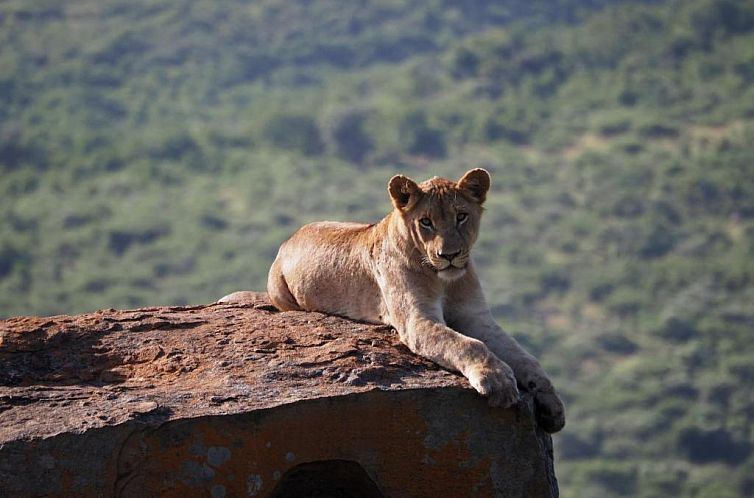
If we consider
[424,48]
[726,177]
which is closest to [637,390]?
[726,177]

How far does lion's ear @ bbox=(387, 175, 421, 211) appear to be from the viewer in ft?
34.8

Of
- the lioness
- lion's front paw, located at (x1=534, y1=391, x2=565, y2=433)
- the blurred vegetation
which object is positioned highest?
the lioness

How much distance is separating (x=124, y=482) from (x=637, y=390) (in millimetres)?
73232

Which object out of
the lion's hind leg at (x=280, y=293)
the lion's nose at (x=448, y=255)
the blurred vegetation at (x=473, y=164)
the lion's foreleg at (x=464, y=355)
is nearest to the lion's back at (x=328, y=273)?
the lion's hind leg at (x=280, y=293)

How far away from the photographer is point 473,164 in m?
128

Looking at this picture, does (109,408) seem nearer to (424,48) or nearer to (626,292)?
(626,292)

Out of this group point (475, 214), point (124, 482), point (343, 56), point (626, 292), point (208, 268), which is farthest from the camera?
point (343, 56)

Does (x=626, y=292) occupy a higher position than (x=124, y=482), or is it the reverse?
(x=124, y=482)

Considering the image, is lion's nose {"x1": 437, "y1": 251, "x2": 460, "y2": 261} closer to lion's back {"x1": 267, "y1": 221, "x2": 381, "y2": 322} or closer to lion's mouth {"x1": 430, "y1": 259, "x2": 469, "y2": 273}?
lion's mouth {"x1": 430, "y1": 259, "x2": 469, "y2": 273}

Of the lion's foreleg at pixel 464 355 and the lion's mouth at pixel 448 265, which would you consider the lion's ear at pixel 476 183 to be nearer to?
the lion's mouth at pixel 448 265

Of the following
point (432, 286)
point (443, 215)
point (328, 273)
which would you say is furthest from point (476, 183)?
point (328, 273)

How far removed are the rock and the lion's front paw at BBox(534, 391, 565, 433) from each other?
0.21 meters

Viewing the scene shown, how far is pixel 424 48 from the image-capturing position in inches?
6590

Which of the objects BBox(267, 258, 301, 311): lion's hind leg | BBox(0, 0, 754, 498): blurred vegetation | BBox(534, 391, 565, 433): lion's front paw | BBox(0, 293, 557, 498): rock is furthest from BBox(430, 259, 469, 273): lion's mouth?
BBox(0, 0, 754, 498): blurred vegetation
